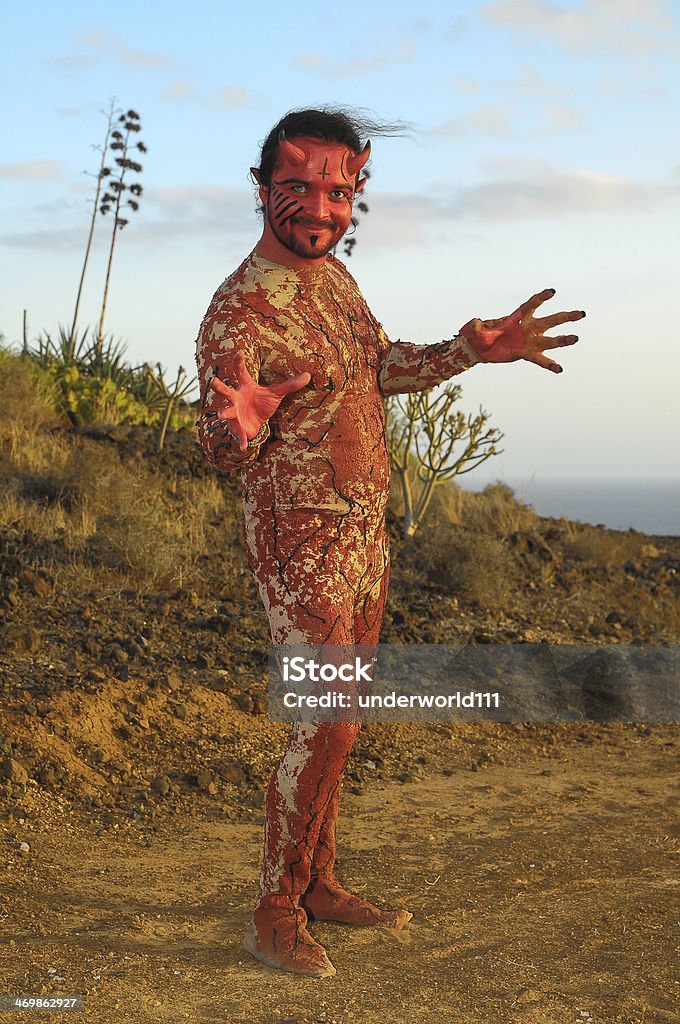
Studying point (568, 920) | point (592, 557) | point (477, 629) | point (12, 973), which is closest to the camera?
point (12, 973)

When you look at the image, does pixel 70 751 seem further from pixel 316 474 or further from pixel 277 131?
pixel 277 131

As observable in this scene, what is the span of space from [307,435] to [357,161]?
35.0 inches

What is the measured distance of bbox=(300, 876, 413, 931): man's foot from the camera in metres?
3.95

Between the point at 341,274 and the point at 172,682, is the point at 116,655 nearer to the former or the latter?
the point at 172,682

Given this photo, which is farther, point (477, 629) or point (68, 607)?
point (477, 629)

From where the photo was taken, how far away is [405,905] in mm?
4320

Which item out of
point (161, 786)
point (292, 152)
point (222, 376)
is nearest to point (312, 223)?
point (292, 152)

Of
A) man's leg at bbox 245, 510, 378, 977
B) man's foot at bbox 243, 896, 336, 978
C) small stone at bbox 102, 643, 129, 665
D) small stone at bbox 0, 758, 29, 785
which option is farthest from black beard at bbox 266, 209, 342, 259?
small stone at bbox 102, 643, 129, 665

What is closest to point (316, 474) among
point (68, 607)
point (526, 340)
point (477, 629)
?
point (526, 340)

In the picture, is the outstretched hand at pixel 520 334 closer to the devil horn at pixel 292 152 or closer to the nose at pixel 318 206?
the nose at pixel 318 206

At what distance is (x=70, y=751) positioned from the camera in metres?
5.76

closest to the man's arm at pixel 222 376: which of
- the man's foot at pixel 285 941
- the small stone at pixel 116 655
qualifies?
the man's foot at pixel 285 941

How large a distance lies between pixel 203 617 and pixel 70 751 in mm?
2282

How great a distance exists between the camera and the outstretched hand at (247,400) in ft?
10.3
